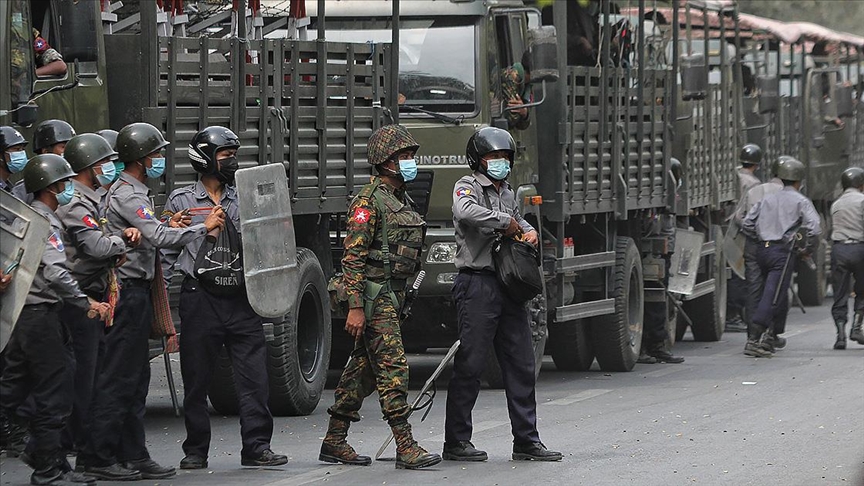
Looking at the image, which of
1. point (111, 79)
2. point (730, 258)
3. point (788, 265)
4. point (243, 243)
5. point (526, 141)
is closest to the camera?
point (243, 243)

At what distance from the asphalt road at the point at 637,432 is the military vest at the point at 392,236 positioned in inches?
40.9

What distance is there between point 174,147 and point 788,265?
7.96 m

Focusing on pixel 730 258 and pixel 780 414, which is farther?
pixel 730 258

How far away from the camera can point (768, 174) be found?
2195cm

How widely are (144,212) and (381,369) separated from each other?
1.47 metres

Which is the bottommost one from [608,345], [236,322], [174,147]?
[608,345]

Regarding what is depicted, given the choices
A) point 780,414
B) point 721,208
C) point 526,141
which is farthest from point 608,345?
point 721,208

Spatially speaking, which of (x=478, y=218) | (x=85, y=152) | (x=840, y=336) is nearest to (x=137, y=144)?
(x=85, y=152)

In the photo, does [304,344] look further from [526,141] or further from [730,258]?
[730,258]

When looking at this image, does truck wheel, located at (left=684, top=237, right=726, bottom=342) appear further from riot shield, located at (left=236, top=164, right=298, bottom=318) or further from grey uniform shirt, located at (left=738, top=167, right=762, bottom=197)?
riot shield, located at (left=236, top=164, right=298, bottom=318)

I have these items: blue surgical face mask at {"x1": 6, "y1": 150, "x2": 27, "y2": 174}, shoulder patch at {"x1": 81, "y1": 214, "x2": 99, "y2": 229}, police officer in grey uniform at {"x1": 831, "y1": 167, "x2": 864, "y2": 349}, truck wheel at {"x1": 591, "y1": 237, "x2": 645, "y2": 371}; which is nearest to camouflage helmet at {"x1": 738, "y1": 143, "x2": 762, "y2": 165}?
police officer in grey uniform at {"x1": 831, "y1": 167, "x2": 864, "y2": 349}

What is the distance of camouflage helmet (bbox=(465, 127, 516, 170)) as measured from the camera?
949cm

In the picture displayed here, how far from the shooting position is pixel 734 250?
18.1 meters

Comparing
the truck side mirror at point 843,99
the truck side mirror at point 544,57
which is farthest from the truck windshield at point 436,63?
the truck side mirror at point 843,99
